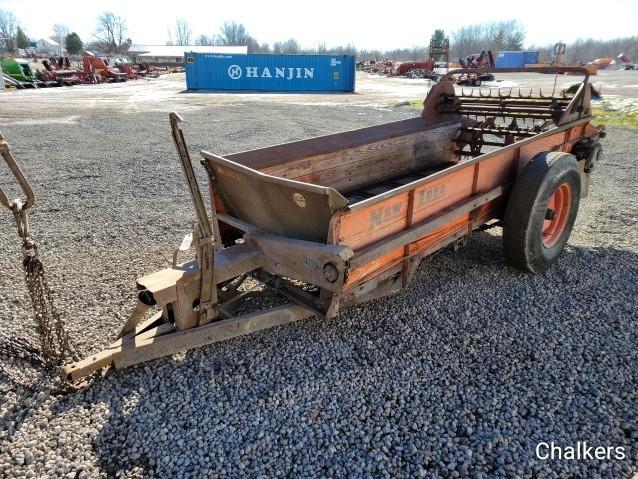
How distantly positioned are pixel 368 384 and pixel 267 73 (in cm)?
2821

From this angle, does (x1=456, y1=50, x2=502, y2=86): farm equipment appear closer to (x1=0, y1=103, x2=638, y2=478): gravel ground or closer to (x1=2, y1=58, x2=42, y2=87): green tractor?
(x1=0, y1=103, x2=638, y2=478): gravel ground

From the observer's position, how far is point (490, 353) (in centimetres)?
309

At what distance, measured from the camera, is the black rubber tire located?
3.74 metres

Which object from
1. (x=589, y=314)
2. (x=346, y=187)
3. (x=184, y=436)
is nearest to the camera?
(x=184, y=436)

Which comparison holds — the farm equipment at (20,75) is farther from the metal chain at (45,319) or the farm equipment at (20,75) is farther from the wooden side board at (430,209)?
the wooden side board at (430,209)

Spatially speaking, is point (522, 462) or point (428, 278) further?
point (428, 278)

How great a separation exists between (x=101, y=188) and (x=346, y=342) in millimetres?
5132

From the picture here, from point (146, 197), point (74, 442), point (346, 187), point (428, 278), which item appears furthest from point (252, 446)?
point (146, 197)

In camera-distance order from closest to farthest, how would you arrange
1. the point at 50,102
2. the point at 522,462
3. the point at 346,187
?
the point at 522,462
the point at 346,187
the point at 50,102

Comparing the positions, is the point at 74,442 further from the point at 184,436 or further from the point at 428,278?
the point at 428,278

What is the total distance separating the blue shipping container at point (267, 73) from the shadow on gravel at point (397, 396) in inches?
1021

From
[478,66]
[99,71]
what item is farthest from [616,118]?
[99,71]

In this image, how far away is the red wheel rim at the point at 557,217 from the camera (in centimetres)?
436

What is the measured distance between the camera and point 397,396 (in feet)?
8.88
